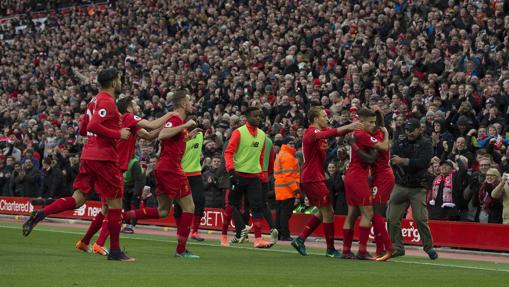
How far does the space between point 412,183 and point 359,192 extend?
3.88 feet

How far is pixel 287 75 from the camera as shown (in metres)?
28.2

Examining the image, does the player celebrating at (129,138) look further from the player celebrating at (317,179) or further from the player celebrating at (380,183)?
the player celebrating at (380,183)

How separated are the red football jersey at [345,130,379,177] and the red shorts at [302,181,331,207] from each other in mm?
551

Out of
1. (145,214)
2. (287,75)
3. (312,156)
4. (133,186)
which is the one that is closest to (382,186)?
(312,156)

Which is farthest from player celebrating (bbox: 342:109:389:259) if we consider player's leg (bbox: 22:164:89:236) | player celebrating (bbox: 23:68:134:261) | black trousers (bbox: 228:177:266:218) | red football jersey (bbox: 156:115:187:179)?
player's leg (bbox: 22:164:89:236)

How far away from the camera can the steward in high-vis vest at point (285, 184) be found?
68.5 ft

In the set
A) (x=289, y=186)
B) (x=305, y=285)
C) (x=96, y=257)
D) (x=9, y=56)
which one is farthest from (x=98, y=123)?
(x=9, y=56)

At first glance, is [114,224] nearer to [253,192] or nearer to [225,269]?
[225,269]

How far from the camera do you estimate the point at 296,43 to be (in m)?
31.1

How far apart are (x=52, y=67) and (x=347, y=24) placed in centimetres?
1696

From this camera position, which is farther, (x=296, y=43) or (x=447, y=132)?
(x=296, y=43)

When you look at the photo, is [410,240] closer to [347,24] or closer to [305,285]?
[305,285]

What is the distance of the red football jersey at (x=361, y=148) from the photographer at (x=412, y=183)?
0.67m

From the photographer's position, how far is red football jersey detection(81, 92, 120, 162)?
43.7 feet
